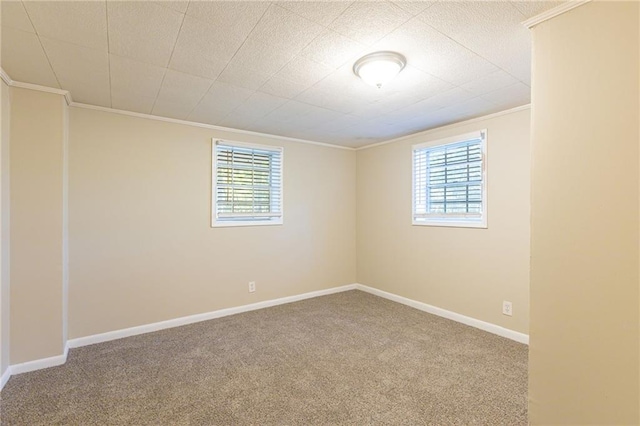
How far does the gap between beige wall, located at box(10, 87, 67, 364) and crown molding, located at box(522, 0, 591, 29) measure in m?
3.45

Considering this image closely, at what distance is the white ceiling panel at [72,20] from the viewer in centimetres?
152

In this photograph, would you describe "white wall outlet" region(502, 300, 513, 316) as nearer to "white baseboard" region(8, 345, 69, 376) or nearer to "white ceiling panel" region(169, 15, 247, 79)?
"white ceiling panel" region(169, 15, 247, 79)

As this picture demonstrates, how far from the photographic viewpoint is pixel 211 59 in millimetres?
2061

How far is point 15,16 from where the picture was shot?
1596 millimetres

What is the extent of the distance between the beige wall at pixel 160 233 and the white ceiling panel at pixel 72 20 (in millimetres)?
1456

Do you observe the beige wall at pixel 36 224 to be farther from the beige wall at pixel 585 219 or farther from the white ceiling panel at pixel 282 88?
the beige wall at pixel 585 219

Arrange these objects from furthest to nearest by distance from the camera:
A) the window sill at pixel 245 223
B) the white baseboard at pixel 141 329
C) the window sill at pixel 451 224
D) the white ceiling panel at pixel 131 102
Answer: the window sill at pixel 245 223, the window sill at pixel 451 224, the white ceiling panel at pixel 131 102, the white baseboard at pixel 141 329

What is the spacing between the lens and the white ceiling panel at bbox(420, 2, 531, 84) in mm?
1552

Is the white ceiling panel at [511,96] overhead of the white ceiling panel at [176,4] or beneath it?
overhead

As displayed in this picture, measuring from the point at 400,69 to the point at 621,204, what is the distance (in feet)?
4.80

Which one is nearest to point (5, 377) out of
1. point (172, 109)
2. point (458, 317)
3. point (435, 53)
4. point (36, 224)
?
point (36, 224)

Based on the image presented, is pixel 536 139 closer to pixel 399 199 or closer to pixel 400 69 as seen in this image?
pixel 400 69

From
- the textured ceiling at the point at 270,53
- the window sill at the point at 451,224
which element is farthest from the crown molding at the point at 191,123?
the window sill at the point at 451,224

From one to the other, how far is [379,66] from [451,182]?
2145mm
